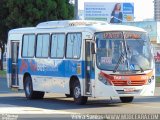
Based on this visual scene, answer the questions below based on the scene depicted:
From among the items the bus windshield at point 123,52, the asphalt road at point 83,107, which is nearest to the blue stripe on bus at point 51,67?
the bus windshield at point 123,52

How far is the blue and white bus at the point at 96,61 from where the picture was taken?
21.9 meters

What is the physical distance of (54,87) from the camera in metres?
24.7

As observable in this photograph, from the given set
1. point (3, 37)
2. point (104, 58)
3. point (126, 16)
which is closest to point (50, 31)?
point (104, 58)

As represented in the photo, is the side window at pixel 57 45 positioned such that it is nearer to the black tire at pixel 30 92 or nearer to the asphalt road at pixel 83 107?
the asphalt road at pixel 83 107

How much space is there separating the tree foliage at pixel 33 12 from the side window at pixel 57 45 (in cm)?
2593

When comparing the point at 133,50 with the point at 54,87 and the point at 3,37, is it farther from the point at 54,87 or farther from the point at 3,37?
the point at 3,37

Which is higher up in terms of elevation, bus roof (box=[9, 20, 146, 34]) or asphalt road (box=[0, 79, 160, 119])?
bus roof (box=[9, 20, 146, 34])

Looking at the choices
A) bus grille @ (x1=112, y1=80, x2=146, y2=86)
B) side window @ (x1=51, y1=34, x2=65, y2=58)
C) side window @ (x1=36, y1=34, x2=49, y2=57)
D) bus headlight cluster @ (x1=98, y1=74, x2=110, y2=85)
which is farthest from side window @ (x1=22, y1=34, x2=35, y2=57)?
bus grille @ (x1=112, y1=80, x2=146, y2=86)

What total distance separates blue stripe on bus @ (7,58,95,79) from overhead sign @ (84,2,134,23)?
206ft

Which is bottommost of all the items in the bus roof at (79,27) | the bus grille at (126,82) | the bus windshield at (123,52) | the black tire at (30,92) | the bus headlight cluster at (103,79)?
the black tire at (30,92)

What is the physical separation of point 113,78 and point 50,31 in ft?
14.9

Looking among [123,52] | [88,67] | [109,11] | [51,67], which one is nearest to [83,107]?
[88,67]

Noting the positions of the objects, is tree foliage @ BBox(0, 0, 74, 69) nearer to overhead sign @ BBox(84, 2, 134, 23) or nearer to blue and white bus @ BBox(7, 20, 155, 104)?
blue and white bus @ BBox(7, 20, 155, 104)

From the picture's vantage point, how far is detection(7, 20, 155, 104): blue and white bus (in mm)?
21938
